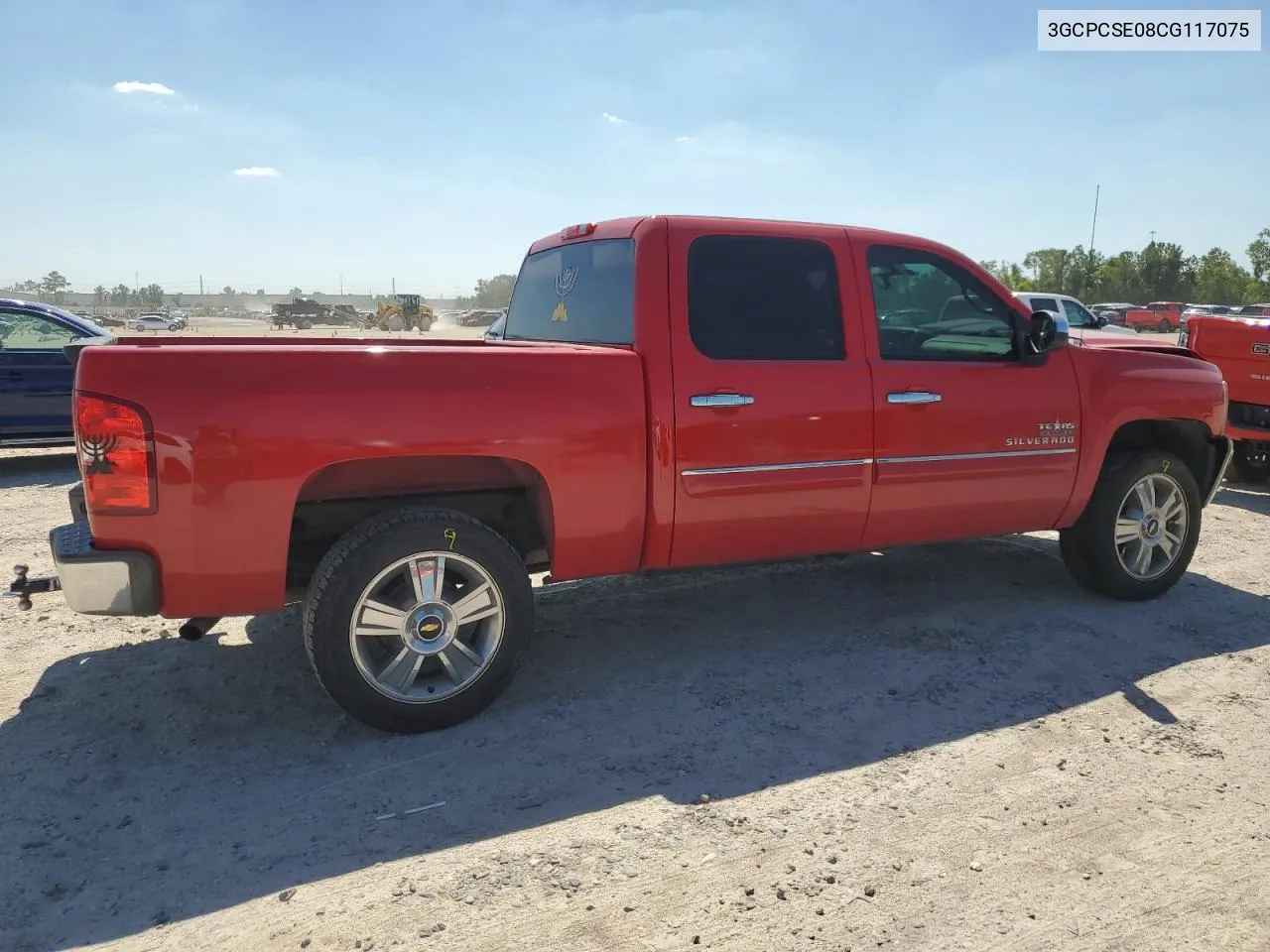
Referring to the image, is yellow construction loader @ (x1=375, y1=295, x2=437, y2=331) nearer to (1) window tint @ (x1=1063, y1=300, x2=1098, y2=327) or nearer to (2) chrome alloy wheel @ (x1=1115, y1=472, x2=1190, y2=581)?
(1) window tint @ (x1=1063, y1=300, x2=1098, y2=327)

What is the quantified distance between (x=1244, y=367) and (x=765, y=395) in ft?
22.5

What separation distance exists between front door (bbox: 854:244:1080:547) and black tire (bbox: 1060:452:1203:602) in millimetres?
324

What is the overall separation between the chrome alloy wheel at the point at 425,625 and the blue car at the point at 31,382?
281 inches

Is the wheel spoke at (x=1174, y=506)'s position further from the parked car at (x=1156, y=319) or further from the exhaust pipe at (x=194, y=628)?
the parked car at (x=1156, y=319)

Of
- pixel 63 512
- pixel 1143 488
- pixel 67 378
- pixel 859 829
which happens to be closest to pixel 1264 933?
pixel 859 829

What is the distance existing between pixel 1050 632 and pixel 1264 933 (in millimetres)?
2232

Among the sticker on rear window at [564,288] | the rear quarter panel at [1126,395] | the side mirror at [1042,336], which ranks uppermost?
the sticker on rear window at [564,288]

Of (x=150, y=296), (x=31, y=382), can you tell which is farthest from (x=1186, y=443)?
(x=150, y=296)

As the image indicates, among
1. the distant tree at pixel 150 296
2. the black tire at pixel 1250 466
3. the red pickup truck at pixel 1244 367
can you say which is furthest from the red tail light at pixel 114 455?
the distant tree at pixel 150 296

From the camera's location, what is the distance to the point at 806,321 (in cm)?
403

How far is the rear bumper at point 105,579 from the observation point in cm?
294

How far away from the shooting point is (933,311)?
174 inches

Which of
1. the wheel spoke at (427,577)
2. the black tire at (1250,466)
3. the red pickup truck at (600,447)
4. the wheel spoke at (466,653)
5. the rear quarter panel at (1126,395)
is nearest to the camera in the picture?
the red pickup truck at (600,447)

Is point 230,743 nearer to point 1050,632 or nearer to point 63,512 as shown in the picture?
point 1050,632
